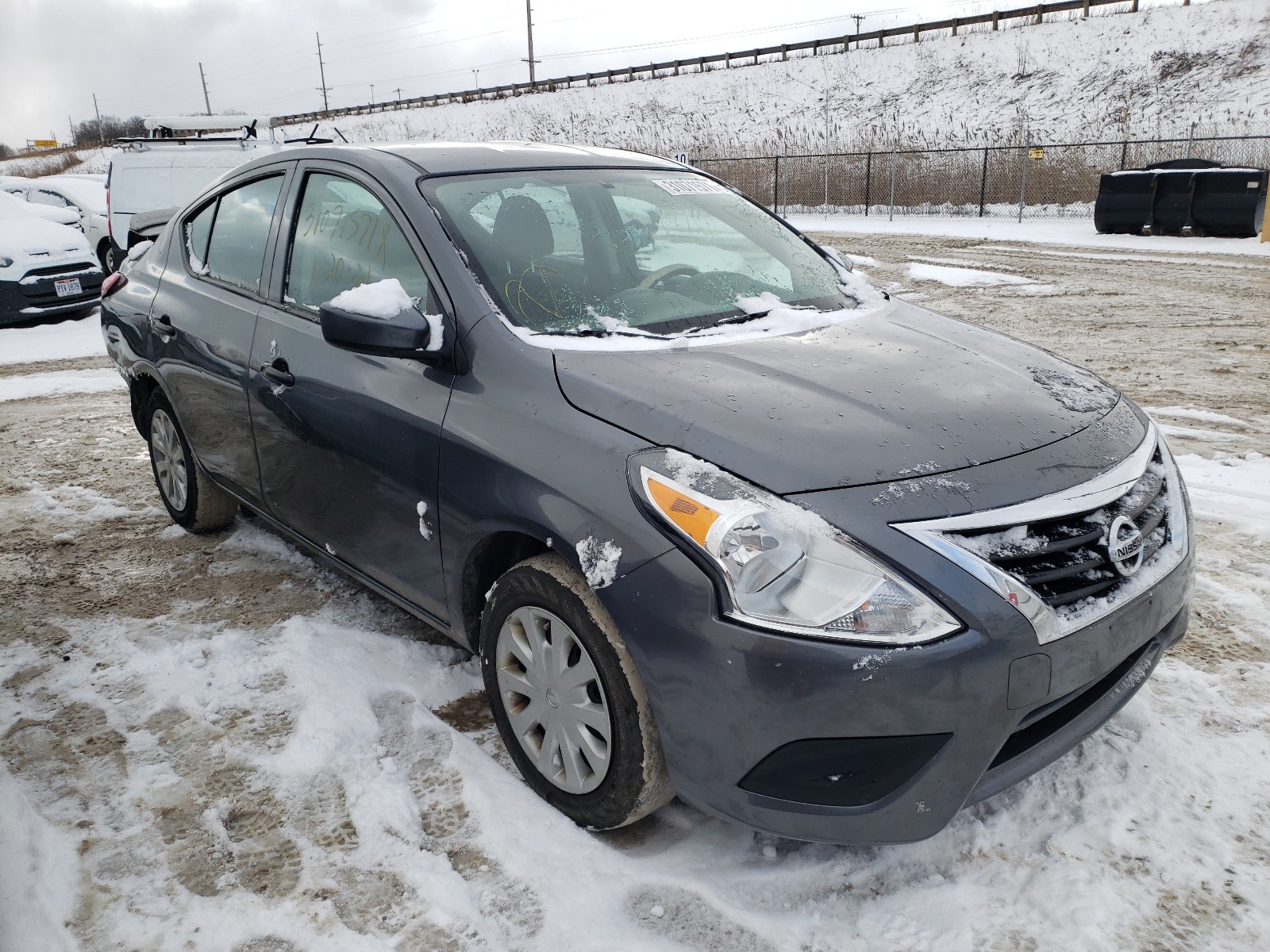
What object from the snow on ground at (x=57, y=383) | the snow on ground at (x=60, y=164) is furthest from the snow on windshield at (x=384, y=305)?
the snow on ground at (x=60, y=164)

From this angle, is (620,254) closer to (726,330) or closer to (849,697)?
(726,330)

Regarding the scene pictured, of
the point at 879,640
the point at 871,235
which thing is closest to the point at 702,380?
the point at 879,640

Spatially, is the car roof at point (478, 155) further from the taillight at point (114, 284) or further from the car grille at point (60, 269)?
the car grille at point (60, 269)

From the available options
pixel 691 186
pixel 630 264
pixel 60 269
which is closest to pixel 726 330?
pixel 630 264

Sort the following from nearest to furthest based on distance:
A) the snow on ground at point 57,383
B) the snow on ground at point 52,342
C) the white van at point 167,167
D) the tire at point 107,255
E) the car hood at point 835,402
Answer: the car hood at point 835,402
the snow on ground at point 57,383
the snow on ground at point 52,342
the white van at point 167,167
the tire at point 107,255

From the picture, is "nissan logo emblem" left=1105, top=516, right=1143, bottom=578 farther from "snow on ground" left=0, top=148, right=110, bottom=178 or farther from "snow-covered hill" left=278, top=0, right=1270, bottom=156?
"snow on ground" left=0, top=148, right=110, bottom=178

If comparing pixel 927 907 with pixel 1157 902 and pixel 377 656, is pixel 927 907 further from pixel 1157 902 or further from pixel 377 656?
pixel 377 656

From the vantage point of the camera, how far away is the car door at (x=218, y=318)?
3.51 metres

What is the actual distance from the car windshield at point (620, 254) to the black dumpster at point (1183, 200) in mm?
15727

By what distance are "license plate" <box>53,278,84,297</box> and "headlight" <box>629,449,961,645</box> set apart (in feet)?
36.1

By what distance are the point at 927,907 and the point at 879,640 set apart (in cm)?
73

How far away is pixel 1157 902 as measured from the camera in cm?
211

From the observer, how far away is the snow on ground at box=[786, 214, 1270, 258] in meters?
15.1

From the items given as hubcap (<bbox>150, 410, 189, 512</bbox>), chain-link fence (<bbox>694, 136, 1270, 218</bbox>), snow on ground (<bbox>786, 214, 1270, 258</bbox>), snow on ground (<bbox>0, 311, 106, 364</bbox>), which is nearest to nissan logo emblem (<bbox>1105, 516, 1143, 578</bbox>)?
hubcap (<bbox>150, 410, 189, 512</bbox>)
